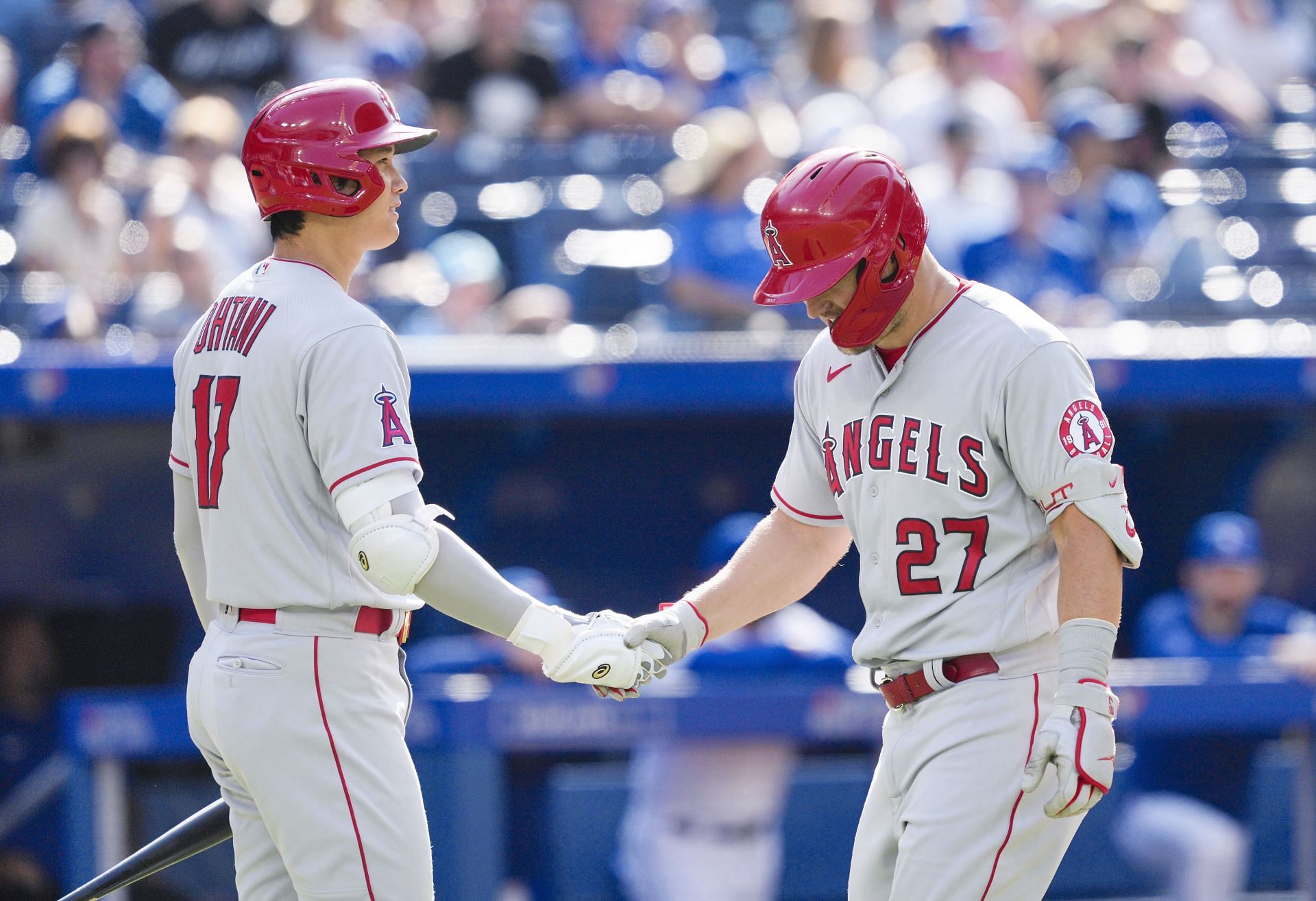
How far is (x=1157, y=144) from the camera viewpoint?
7.79 meters

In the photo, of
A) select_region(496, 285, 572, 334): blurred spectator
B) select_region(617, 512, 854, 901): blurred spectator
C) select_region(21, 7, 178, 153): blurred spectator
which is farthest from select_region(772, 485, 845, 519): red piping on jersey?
select_region(21, 7, 178, 153): blurred spectator

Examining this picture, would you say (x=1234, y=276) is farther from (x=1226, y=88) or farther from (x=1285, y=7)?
(x=1285, y=7)

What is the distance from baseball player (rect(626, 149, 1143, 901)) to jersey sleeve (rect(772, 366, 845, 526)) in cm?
16

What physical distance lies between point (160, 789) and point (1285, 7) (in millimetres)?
7294

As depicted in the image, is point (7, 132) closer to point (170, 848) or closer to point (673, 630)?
point (170, 848)

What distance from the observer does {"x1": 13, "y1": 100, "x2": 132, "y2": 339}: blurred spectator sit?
6398 mm

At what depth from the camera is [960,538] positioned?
9.81 ft

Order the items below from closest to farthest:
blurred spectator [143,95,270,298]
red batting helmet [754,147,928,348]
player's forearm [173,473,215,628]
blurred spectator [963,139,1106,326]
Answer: red batting helmet [754,147,928,348] < player's forearm [173,473,215,628] < blurred spectator [143,95,270,298] < blurred spectator [963,139,1106,326]

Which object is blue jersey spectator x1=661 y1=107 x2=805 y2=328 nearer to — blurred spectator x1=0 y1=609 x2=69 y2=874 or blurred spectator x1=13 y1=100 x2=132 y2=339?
blurred spectator x1=13 y1=100 x2=132 y2=339

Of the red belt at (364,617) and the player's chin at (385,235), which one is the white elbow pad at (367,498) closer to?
the red belt at (364,617)

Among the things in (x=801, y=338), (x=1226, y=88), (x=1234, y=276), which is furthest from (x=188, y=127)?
(x=1226, y=88)

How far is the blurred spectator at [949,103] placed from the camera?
746 centimetres

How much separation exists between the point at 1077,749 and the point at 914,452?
0.57 metres

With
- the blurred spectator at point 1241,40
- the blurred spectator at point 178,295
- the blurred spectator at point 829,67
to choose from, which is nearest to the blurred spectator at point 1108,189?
the blurred spectator at point 829,67
